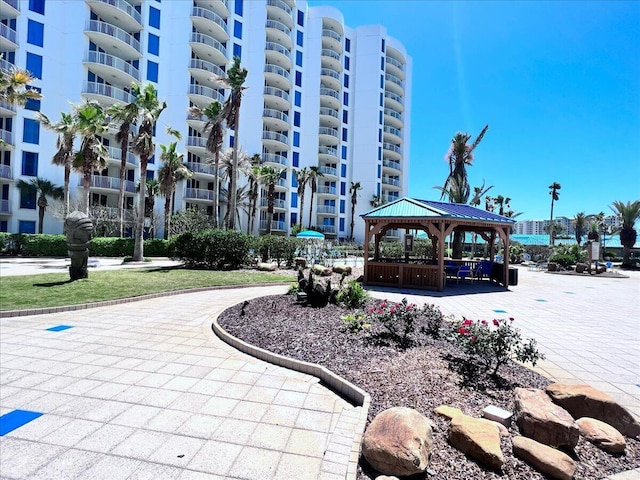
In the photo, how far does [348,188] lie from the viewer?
168 feet

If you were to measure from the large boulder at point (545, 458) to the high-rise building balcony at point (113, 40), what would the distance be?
3866 cm

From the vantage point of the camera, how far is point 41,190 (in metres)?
26.4

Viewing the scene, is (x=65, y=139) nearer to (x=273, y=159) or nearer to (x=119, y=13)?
(x=119, y=13)

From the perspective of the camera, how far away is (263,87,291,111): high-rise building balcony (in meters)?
41.2

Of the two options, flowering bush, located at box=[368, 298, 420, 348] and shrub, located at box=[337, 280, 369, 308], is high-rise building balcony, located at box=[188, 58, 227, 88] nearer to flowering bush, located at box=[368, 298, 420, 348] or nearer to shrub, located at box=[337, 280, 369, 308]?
shrub, located at box=[337, 280, 369, 308]

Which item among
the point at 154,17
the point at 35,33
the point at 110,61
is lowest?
the point at 110,61

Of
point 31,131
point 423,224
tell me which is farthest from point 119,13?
point 423,224

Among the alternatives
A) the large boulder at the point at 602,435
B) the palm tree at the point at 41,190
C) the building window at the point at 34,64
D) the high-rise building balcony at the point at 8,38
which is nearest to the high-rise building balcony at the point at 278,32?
the building window at the point at 34,64

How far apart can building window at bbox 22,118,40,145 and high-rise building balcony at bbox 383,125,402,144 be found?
44.4 meters

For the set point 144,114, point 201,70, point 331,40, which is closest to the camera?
point 144,114

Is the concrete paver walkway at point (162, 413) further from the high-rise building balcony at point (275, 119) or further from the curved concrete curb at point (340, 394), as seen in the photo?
the high-rise building balcony at point (275, 119)

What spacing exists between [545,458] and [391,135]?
5636cm

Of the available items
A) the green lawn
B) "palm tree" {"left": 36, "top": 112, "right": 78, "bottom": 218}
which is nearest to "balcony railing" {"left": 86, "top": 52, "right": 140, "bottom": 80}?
"palm tree" {"left": 36, "top": 112, "right": 78, "bottom": 218}

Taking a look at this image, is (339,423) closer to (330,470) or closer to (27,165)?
(330,470)
